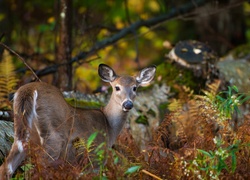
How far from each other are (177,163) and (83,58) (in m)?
4.72

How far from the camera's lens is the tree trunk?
9742mm

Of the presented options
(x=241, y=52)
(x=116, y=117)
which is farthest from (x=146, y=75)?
(x=241, y=52)

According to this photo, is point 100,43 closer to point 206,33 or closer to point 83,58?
point 83,58

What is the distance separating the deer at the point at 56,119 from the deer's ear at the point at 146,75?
18cm

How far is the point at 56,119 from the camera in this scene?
6992mm

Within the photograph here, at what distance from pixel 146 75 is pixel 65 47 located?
1.75 metres

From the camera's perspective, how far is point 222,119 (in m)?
6.62

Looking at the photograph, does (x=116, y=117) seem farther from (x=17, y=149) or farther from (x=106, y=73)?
(x=17, y=149)

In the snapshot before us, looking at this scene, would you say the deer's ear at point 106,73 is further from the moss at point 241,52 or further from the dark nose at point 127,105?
the moss at point 241,52

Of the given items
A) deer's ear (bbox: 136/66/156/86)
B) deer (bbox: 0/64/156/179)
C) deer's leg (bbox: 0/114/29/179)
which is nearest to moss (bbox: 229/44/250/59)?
deer's ear (bbox: 136/66/156/86)

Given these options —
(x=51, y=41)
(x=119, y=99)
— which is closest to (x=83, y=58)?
(x=119, y=99)

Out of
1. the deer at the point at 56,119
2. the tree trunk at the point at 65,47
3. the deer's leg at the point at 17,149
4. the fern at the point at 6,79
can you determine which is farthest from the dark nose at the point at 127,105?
the tree trunk at the point at 65,47

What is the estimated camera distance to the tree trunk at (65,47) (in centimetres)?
974

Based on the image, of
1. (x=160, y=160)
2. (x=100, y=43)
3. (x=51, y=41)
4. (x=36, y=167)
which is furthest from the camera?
(x=51, y=41)
